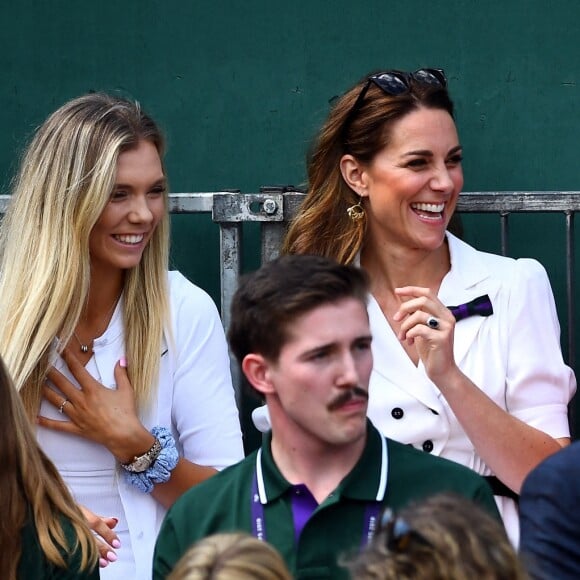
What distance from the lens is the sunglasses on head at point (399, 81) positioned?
13.0 ft

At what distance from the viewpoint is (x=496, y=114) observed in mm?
4566

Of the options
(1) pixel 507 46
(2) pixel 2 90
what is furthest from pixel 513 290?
(2) pixel 2 90

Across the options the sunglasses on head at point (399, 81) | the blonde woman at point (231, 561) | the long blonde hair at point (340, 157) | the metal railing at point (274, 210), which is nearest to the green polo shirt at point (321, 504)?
the blonde woman at point (231, 561)

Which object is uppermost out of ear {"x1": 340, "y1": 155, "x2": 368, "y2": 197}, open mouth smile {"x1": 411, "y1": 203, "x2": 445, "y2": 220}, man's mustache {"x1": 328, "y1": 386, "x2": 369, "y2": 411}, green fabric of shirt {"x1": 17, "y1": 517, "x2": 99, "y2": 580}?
ear {"x1": 340, "y1": 155, "x2": 368, "y2": 197}

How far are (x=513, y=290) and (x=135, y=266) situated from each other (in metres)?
1.01

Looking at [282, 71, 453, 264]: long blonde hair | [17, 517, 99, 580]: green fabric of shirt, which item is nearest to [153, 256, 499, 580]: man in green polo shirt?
[17, 517, 99, 580]: green fabric of shirt

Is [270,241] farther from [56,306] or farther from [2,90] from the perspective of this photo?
[2,90]

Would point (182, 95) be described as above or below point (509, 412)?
above

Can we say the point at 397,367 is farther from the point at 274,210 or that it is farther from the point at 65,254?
the point at 65,254

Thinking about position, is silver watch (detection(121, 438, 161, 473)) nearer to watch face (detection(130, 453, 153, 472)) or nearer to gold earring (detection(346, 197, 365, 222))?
watch face (detection(130, 453, 153, 472))

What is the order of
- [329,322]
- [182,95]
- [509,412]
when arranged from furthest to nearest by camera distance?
[182,95], [509,412], [329,322]

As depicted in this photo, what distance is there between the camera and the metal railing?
423cm

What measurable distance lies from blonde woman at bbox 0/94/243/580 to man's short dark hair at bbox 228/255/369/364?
0.81 meters

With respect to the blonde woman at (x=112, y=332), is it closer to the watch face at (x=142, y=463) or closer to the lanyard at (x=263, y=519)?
the watch face at (x=142, y=463)
